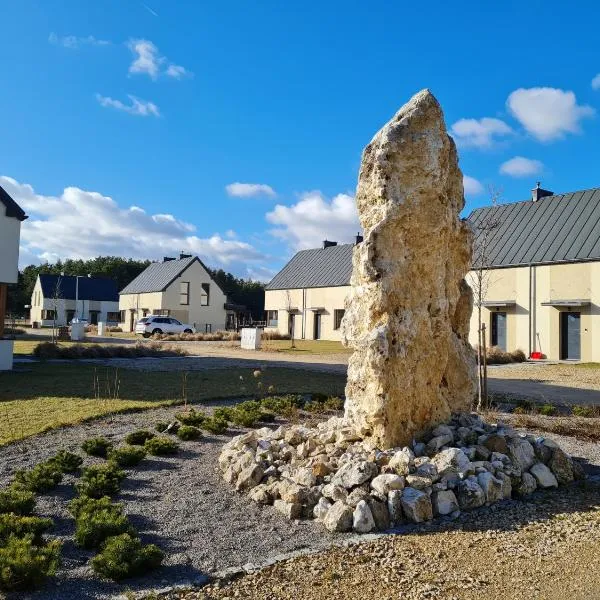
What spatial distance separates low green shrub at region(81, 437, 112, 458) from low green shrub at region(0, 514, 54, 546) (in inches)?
98.0

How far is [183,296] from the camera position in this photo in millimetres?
52125

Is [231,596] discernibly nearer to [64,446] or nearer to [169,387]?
[64,446]

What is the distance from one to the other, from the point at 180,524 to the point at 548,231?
85.8 ft

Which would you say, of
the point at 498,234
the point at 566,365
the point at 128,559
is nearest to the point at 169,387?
the point at 128,559

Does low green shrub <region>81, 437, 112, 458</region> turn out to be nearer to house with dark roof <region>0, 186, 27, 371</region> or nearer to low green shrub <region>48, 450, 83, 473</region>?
low green shrub <region>48, 450, 83, 473</region>

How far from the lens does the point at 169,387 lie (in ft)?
43.7

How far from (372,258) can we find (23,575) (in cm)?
447

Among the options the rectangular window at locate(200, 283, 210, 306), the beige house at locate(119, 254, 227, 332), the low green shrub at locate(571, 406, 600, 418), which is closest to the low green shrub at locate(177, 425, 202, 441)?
the low green shrub at locate(571, 406, 600, 418)

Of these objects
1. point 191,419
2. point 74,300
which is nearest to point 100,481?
point 191,419

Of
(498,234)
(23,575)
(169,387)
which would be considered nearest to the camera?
(23,575)

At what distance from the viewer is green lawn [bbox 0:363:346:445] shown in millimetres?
9523

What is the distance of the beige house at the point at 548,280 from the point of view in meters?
24.7

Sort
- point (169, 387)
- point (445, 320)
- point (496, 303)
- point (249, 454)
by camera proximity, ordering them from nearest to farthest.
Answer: point (249, 454), point (445, 320), point (169, 387), point (496, 303)

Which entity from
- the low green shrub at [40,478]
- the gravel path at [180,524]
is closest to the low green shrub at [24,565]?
the gravel path at [180,524]
